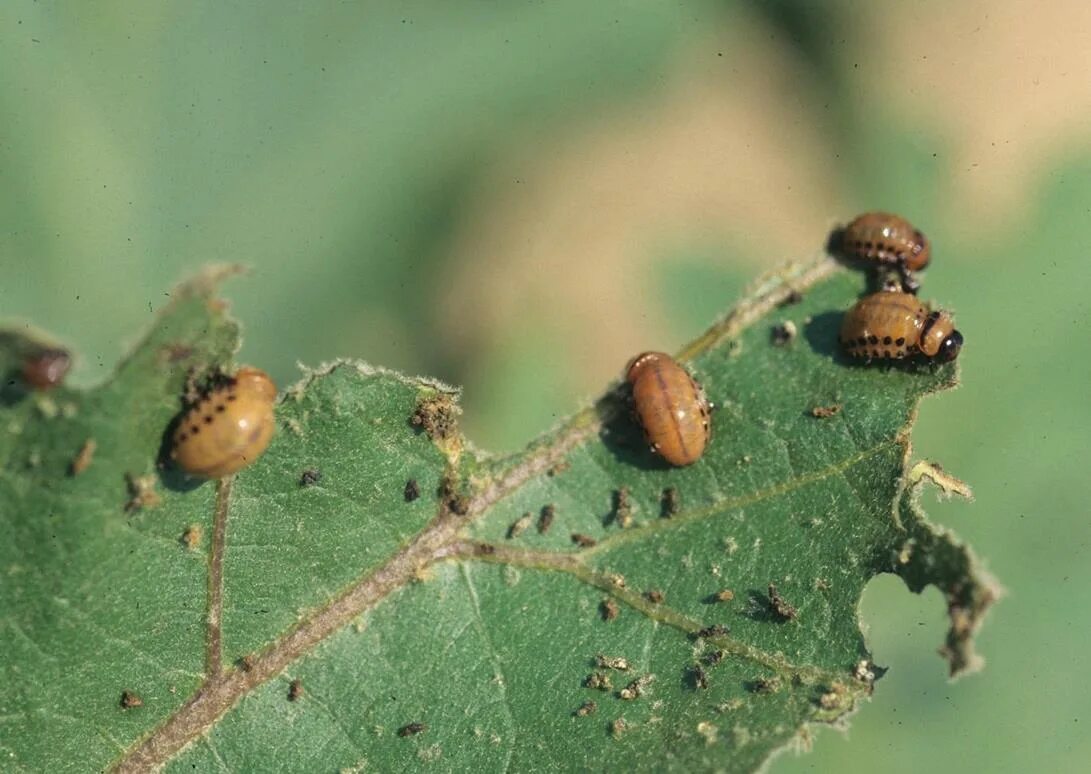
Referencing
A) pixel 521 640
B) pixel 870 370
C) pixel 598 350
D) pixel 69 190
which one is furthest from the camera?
pixel 598 350

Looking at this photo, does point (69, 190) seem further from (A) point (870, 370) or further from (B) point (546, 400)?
(A) point (870, 370)

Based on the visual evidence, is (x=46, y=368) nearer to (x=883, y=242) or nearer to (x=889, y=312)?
(x=889, y=312)

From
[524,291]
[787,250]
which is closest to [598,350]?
[524,291]

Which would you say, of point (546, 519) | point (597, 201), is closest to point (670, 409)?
point (546, 519)

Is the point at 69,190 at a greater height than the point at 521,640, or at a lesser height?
greater

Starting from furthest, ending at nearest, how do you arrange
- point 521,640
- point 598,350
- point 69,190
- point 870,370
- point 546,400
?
point 598,350, point 546,400, point 69,190, point 870,370, point 521,640

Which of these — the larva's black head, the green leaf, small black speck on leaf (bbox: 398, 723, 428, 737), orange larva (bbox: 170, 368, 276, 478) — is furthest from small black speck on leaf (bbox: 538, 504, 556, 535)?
the larva's black head

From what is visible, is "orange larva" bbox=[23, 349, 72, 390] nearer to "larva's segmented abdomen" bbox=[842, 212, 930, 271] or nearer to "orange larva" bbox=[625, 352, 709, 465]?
"orange larva" bbox=[625, 352, 709, 465]
